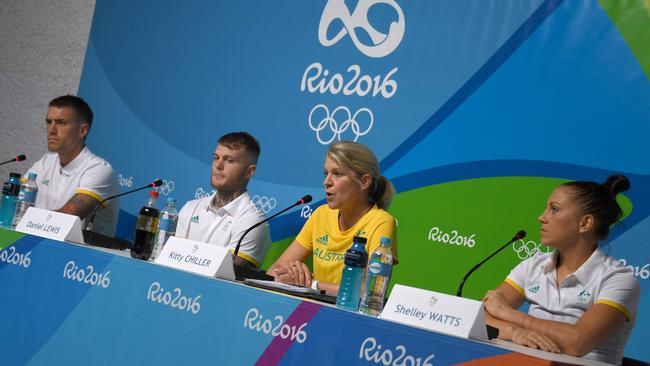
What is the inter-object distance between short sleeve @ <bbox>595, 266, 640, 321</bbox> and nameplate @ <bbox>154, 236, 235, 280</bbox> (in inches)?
40.9

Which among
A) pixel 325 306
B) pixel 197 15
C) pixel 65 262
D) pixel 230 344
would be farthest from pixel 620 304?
pixel 197 15

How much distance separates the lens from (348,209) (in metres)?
2.99

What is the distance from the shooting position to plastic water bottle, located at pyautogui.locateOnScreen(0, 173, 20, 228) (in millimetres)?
2988

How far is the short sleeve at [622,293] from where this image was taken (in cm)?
217

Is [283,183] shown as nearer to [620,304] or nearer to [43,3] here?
[620,304]

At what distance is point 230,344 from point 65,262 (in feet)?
2.34

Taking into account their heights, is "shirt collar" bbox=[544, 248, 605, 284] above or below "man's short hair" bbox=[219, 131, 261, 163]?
below

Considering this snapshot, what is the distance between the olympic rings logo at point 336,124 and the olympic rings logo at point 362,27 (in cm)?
28

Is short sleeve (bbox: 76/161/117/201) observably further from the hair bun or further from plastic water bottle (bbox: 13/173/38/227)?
the hair bun

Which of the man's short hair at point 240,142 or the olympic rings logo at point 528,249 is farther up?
the man's short hair at point 240,142

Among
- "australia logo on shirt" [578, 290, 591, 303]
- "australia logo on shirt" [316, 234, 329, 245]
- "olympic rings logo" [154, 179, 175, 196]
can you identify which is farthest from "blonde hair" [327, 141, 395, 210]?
"olympic rings logo" [154, 179, 175, 196]

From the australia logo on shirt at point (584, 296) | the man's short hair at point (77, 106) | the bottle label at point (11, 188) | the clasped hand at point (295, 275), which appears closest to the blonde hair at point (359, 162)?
the clasped hand at point (295, 275)

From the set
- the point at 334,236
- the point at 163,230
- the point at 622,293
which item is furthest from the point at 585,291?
the point at 163,230

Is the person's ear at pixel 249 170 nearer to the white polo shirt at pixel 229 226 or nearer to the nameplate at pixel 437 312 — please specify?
the white polo shirt at pixel 229 226
